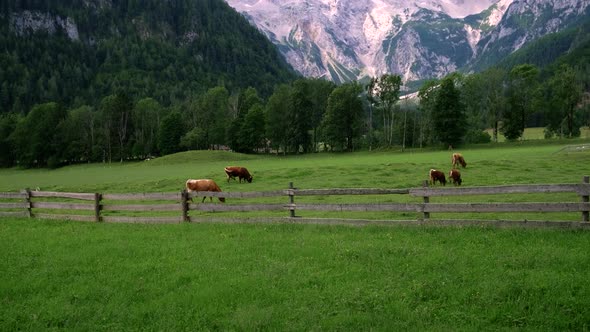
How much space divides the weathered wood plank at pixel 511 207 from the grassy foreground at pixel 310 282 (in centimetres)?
64

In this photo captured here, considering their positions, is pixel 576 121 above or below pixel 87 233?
above

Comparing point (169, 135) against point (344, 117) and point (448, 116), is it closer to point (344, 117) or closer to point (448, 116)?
point (344, 117)

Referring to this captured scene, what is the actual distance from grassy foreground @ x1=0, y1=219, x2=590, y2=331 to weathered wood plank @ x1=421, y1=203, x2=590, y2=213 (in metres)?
0.64

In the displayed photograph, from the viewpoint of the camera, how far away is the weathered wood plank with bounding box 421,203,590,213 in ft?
38.7

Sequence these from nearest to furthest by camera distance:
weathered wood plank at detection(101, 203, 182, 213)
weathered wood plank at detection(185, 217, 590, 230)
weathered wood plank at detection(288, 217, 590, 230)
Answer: weathered wood plank at detection(288, 217, 590, 230)
weathered wood plank at detection(185, 217, 590, 230)
weathered wood plank at detection(101, 203, 182, 213)

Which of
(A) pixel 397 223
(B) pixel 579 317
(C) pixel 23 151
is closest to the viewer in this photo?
(B) pixel 579 317

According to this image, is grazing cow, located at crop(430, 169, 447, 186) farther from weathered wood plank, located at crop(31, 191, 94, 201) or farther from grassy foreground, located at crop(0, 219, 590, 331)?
weathered wood plank, located at crop(31, 191, 94, 201)

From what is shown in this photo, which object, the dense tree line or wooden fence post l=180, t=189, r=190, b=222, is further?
the dense tree line

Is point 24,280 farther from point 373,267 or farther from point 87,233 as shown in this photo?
point 373,267

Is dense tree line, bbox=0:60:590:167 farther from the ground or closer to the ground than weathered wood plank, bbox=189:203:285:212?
farther from the ground

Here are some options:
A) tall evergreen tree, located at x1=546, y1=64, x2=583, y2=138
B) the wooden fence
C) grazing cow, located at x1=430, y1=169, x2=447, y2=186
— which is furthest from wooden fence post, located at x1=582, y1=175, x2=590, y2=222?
tall evergreen tree, located at x1=546, y1=64, x2=583, y2=138

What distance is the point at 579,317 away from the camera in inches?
274

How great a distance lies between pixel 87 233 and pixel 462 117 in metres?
76.7

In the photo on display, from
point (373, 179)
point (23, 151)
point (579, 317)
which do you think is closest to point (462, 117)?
point (373, 179)
